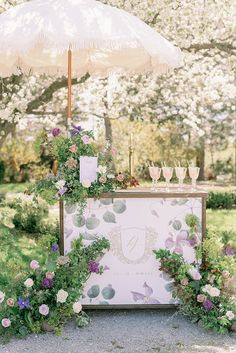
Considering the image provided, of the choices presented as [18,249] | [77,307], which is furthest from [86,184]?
[18,249]

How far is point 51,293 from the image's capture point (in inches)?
182

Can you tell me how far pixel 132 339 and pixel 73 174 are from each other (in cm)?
125

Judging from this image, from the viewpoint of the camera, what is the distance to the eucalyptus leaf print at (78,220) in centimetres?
493

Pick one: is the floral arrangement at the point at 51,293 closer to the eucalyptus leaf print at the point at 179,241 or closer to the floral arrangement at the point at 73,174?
the floral arrangement at the point at 73,174

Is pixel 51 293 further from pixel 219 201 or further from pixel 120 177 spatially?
pixel 219 201

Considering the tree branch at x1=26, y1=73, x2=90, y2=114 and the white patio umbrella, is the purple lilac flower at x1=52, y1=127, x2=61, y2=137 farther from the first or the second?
the tree branch at x1=26, y1=73, x2=90, y2=114

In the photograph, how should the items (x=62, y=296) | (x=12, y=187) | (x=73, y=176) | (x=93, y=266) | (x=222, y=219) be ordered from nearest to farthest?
1. (x=62, y=296)
2. (x=93, y=266)
3. (x=73, y=176)
4. (x=222, y=219)
5. (x=12, y=187)

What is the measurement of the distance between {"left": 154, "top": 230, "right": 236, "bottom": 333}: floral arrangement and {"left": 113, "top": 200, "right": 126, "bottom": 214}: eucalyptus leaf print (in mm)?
396

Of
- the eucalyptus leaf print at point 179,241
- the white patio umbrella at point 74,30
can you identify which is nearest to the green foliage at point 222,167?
the white patio umbrella at point 74,30

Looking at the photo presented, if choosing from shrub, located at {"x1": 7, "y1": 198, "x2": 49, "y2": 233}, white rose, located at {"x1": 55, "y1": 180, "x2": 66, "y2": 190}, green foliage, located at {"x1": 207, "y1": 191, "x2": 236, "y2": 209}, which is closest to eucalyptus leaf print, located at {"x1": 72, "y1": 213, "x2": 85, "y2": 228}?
white rose, located at {"x1": 55, "y1": 180, "x2": 66, "y2": 190}

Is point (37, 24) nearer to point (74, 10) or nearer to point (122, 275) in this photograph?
point (74, 10)

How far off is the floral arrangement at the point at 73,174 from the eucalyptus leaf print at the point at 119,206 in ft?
0.36

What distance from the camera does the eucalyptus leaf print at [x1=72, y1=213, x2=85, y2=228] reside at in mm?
4930

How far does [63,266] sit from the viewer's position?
4734mm
